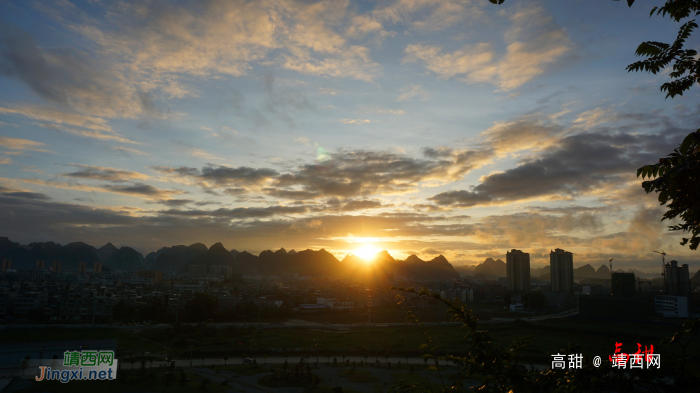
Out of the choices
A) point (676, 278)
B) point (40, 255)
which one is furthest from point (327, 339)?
point (40, 255)

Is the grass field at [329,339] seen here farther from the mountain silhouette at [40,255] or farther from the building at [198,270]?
the mountain silhouette at [40,255]

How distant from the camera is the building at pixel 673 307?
5966cm

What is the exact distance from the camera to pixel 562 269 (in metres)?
109

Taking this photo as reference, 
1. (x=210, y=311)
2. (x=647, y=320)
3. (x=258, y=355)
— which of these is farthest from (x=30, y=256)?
(x=647, y=320)

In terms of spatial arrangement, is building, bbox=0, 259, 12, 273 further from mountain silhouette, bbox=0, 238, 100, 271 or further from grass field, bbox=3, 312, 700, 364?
grass field, bbox=3, 312, 700, 364

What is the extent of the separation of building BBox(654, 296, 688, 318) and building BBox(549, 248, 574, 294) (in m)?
44.6

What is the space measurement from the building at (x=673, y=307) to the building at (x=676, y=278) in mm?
24051

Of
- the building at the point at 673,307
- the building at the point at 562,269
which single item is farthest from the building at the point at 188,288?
the building at the point at 562,269

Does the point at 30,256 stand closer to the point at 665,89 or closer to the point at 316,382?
the point at 316,382

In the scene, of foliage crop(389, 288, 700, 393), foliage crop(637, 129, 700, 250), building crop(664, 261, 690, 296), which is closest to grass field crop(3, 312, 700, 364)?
foliage crop(389, 288, 700, 393)

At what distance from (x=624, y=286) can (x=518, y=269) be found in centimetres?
4550

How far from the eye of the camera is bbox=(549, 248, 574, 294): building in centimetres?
10825

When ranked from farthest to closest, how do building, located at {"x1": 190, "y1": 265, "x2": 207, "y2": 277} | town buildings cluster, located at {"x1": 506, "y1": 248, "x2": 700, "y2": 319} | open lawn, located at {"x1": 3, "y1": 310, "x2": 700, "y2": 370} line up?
building, located at {"x1": 190, "y1": 265, "x2": 207, "y2": 277}, town buildings cluster, located at {"x1": 506, "y1": 248, "x2": 700, "y2": 319}, open lawn, located at {"x1": 3, "y1": 310, "x2": 700, "y2": 370}

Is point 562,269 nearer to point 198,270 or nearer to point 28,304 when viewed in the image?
point 28,304
